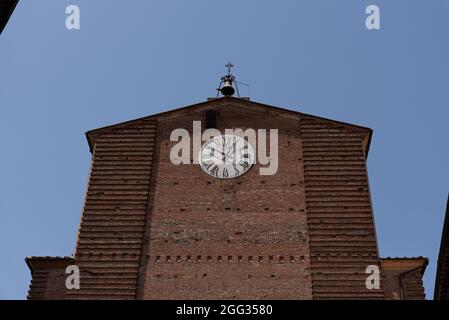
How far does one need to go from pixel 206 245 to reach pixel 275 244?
2.11 metres

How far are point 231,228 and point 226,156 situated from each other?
287 cm

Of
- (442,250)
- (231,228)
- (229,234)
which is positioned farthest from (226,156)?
(442,250)

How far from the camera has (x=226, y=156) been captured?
2742 cm

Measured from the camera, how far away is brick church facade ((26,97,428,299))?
24297 millimetres

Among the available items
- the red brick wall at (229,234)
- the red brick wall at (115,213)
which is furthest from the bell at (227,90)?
the red brick wall at (229,234)

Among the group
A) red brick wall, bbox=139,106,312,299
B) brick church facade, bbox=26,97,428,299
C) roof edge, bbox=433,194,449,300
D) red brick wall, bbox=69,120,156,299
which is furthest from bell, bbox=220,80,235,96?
roof edge, bbox=433,194,449,300

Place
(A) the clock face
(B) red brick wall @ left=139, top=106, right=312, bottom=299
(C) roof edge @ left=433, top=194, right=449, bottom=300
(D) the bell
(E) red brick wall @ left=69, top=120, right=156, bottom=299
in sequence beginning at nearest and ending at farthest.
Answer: (C) roof edge @ left=433, top=194, right=449, bottom=300 → (B) red brick wall @ left=139, top=106, right=312, bottom=299 → (E) red brick wall @ left=69, top=120, right=156, bottom=299 → (A) the clock face → (D) the bell

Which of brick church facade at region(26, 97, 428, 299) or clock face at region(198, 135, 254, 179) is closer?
brick church facade at region(26, 97, 428, 299)

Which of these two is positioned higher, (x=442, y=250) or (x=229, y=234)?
(x=229, y=234)

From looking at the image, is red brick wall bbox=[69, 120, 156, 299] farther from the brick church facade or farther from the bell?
the bell

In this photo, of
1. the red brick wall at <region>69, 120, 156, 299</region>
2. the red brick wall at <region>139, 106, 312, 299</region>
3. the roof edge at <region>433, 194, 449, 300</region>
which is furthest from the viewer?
the red brick wall at <region>69, 120, 156, 299</region>

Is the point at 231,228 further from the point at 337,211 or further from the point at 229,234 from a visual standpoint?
the point at 337,211

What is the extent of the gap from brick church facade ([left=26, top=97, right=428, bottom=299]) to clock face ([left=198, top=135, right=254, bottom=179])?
0.29 meters
